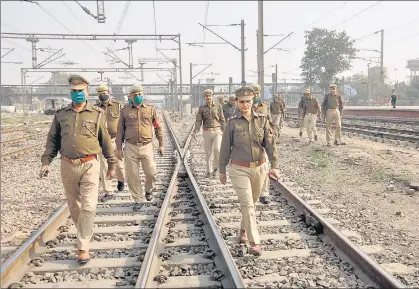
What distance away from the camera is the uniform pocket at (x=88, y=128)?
4773 mm

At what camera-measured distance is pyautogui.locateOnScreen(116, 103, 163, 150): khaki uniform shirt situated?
671 cm

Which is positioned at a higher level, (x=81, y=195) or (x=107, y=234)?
(x=81, y=195)

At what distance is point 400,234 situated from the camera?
18.7ft

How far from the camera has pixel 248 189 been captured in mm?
4969

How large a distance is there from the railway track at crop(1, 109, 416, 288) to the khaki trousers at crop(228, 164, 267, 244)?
27cm

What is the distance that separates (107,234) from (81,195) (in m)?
1.15

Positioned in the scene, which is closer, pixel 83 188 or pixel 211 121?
pixel 83 188


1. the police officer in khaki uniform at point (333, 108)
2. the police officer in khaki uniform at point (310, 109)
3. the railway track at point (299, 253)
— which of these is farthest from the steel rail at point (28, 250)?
the police officer in khaki uniform at point (310, 109)

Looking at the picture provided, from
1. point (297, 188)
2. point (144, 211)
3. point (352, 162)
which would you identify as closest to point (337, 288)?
point (144, 211)

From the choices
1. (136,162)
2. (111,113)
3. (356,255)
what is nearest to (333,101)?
(111,113)

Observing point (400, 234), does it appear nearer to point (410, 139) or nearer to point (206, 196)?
point (206, 196)

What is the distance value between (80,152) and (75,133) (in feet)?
0.72

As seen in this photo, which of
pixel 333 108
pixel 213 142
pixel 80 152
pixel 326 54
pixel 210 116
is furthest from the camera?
pixel 326 54

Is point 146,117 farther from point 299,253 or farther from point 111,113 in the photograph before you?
point 299,253
